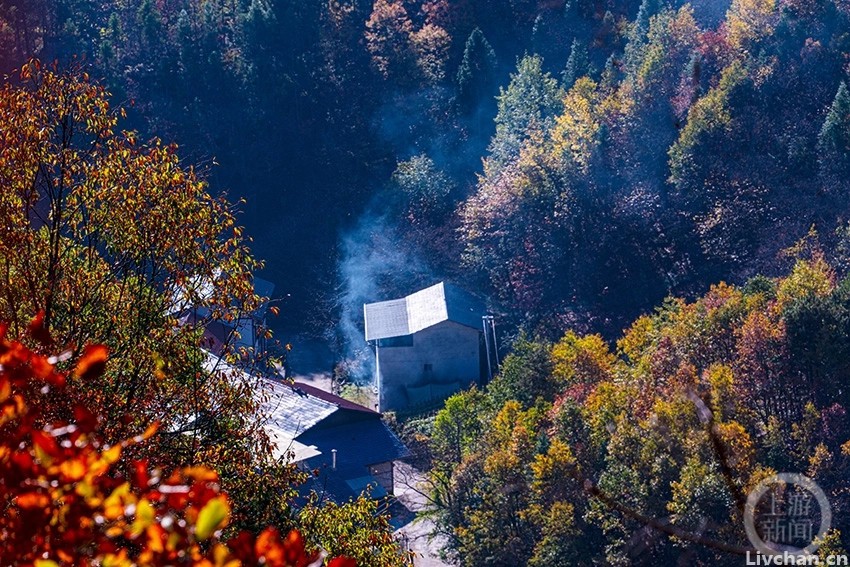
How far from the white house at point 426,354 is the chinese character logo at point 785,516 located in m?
15.5

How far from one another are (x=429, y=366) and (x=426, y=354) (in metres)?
0.43

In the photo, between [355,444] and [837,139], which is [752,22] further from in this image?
[355,444]

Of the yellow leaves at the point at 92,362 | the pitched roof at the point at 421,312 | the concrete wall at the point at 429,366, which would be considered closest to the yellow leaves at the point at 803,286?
the pitched roof at the point at 421,312

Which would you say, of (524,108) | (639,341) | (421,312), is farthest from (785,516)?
(524,108)

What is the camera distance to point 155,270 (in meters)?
9.22

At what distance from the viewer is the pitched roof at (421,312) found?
104ft

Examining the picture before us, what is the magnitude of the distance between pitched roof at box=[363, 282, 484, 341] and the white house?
0.03 meters

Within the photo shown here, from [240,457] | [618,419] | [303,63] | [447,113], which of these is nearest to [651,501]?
[618,419]

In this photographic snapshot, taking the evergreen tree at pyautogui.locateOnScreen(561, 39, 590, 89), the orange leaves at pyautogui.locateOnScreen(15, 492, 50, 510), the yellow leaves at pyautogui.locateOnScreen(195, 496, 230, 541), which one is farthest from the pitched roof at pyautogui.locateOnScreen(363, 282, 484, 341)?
the yellow leaves at pyautogui.locateOnScreen(195, 496, 230, 541)

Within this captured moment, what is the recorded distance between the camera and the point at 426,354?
105 feet

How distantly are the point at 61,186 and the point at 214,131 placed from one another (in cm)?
3368

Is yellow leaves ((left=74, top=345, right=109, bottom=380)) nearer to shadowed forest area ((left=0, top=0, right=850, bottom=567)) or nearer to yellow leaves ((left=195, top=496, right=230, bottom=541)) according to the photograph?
yellow leaves ((left=195, top=496, right=230, bottom=541))

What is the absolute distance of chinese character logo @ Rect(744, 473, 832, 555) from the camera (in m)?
16.1

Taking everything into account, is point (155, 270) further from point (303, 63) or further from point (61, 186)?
point (303, 63)
